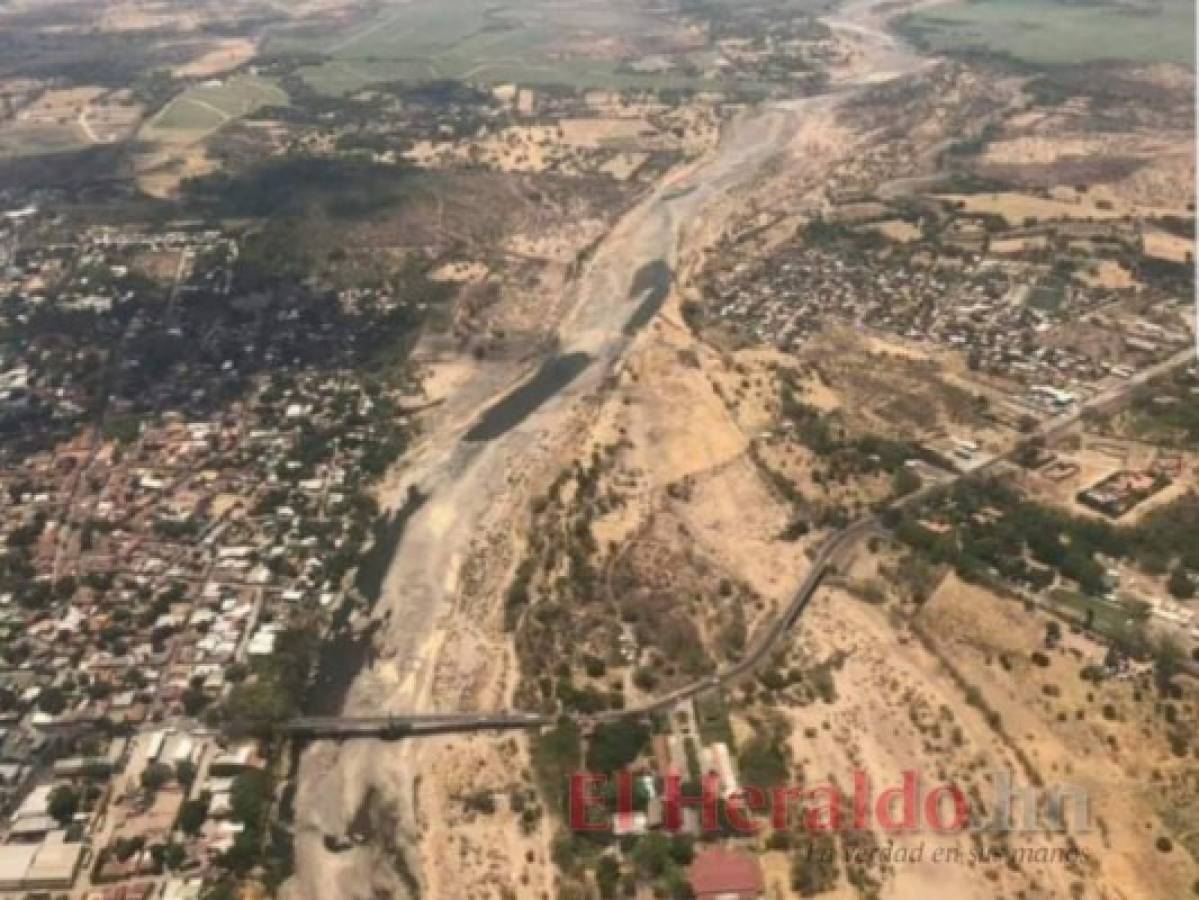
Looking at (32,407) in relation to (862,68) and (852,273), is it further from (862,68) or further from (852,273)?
(862,68)

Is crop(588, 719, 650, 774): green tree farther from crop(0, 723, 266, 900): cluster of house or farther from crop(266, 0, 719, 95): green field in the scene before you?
crop(266, 0, 719, 95): green field

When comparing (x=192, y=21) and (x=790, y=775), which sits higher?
(x=790, y=775)

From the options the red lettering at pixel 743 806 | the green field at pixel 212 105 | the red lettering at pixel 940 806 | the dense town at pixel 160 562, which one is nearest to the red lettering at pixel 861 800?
the red lettering at pixel 940 806

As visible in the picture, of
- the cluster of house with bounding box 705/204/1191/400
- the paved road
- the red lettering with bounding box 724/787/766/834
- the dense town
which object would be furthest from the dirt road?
the red lettering with bounding box 724/787/766/834

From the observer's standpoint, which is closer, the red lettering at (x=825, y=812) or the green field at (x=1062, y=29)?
the red lettering at (x=825, y=812)

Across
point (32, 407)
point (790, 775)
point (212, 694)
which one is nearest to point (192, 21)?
point (32, 407)

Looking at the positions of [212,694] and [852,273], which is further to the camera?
[852,273]

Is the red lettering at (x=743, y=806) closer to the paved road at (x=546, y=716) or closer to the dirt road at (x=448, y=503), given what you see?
the paved road at (x=546, y=716)

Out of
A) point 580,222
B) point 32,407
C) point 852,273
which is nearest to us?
point 32,407
